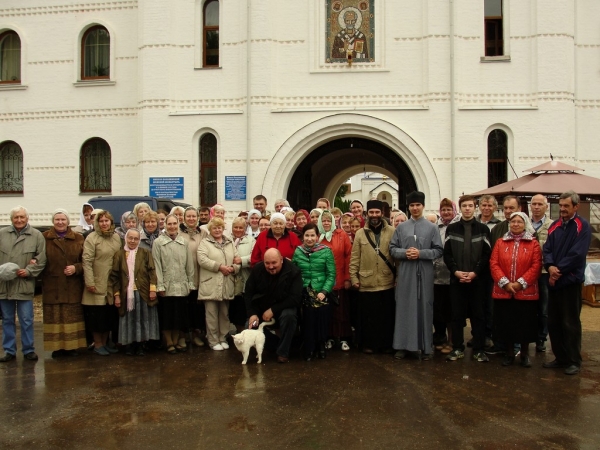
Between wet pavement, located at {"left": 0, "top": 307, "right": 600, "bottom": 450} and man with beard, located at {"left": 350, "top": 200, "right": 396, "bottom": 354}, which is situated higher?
man with beard, located at {"left": 350, "top": 200, "right": 396, "bottom": 354}

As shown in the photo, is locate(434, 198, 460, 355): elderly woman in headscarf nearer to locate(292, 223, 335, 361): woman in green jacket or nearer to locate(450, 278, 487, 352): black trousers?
locate(450, 278, 487, 352): black trousers

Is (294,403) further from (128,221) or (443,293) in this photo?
(128,221)

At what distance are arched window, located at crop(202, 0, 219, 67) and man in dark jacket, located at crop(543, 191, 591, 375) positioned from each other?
35.2 feet

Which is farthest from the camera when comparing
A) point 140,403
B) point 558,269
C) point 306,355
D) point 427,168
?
point 427,168

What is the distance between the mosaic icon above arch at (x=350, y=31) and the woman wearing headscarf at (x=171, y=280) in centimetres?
838

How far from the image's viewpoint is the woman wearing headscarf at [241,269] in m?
8.50

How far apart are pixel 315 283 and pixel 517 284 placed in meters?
2.39

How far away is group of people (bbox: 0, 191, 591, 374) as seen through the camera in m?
7.31

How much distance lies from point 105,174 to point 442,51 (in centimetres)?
910

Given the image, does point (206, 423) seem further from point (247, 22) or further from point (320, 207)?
point (247, 22)

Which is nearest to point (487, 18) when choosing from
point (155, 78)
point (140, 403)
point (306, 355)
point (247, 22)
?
point (247, 22)

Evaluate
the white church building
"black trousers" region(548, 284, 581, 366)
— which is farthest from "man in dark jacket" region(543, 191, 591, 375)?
the white church building

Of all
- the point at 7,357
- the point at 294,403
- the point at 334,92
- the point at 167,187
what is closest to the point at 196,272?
the point at 7,357

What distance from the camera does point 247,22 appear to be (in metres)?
15.2
